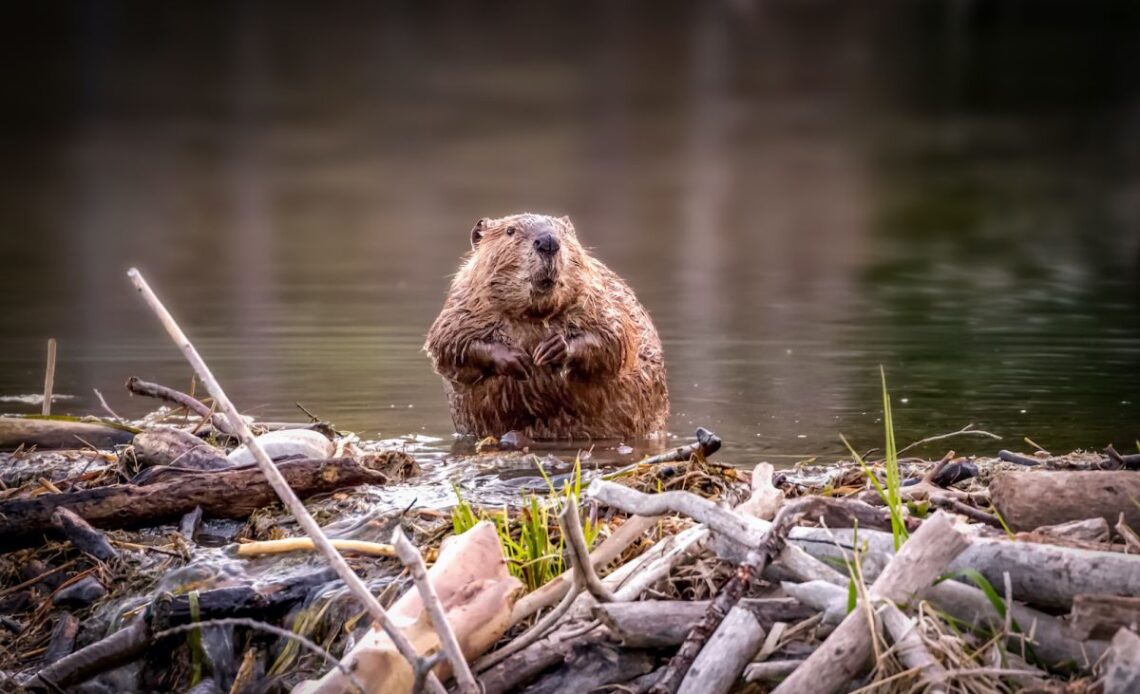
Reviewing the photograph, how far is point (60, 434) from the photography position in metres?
5.68

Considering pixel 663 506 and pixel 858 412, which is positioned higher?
pixel 663 506

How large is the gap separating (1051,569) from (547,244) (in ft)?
10.5

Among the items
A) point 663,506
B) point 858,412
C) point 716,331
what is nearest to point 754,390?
point 858,412

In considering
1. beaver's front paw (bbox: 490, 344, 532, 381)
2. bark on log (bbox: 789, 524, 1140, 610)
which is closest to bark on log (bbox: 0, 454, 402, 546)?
beaver's front paw (bbox: 490, 344, 532, 381)

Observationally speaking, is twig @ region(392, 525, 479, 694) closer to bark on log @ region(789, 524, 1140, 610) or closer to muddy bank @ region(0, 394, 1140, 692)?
muddy bank @ region(0, 394, 1140, 692)

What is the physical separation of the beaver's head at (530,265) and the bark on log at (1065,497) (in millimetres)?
2724

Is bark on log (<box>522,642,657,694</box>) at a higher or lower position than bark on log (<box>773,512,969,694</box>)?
lower

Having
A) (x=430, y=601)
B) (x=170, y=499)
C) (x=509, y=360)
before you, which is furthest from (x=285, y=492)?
(x=509, y=360)

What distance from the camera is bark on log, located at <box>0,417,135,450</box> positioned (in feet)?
18.5

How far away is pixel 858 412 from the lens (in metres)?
7.28

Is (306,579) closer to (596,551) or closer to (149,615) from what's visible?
(149,615)

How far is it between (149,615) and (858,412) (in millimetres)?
4121

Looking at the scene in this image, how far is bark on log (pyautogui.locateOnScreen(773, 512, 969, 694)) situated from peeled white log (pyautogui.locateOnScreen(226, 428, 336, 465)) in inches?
84.5

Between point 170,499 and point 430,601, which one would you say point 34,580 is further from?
point 430,601
